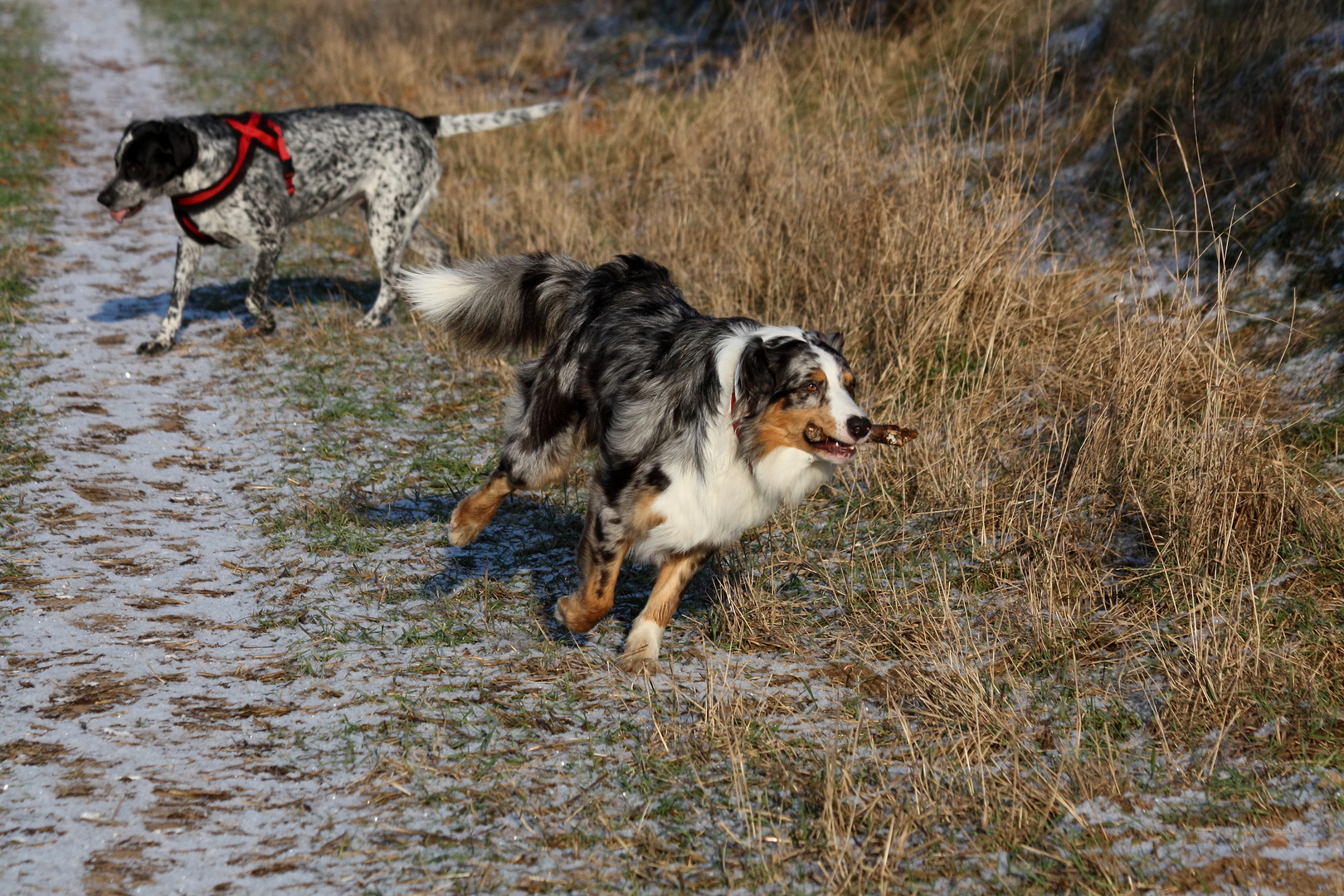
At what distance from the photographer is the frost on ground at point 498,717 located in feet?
9.46

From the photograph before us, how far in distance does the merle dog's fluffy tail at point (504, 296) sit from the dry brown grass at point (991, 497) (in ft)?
4.63

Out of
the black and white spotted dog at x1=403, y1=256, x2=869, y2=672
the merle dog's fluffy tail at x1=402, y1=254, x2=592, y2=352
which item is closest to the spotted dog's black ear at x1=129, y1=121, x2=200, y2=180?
the merle dog's fluffy tail at x1=402, y1=254, x2=592, y2=352

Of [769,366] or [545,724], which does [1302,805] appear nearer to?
[769,366]

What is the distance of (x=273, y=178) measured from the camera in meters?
7.19

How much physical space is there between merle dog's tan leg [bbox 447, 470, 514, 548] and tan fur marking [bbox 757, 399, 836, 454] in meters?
1.37

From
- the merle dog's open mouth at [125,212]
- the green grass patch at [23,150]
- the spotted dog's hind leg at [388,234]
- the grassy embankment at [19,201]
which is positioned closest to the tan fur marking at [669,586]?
the grassy embankment at [19,201]

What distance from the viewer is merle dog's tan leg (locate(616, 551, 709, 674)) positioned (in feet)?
12.8

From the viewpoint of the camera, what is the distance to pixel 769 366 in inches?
138

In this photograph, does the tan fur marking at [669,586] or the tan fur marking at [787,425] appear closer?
the tan fur marking at [787,425]

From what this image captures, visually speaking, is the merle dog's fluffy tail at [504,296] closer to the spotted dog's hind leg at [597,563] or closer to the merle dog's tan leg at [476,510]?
the merle dog's tan leg at [476,510]

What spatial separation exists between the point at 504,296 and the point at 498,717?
1904 mm

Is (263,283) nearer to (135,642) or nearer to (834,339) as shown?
(135,642)

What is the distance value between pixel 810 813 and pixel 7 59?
16.4 meters

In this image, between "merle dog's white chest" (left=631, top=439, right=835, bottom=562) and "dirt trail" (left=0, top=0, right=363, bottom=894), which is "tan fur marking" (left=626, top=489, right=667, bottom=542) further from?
"dirt trail" (left=0, top=0, right=363, bottom=894)
